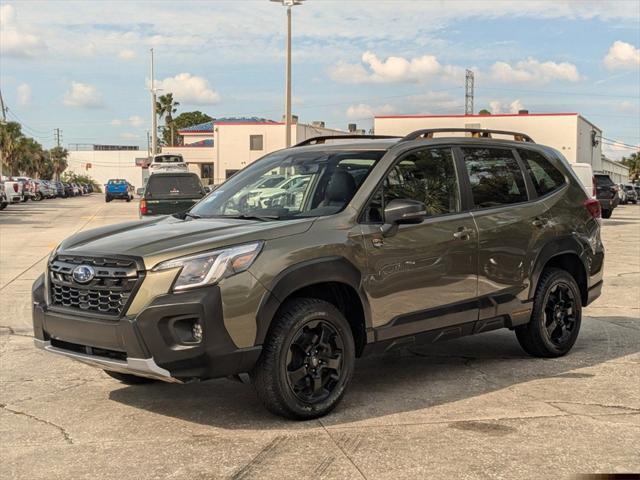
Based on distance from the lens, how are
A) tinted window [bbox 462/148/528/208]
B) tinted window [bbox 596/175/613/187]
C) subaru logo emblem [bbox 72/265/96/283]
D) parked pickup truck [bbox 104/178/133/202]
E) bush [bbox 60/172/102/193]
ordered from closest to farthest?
subaru logo emblem [bbox 72/265/96/283] < tinted window [bbox 462/148/528/208] < tinted window [bbox 596/175/613/187] < parked pickup truck [bbox 104/178/133/202] < bush [bbox 60/172/102/193]

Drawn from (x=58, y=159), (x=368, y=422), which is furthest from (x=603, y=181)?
(x=58, y=159)

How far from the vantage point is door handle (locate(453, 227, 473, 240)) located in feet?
18.4

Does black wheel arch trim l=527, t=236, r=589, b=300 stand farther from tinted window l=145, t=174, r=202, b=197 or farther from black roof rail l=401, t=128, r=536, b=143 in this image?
tinted window l=145, t=174, r=202, b=197

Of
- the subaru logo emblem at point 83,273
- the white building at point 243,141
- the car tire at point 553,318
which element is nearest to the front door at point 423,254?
the car tire at point 553,318

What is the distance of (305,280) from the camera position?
4.66 meters

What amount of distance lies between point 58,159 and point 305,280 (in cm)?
12979

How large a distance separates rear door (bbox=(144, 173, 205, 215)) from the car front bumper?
13.8 meters

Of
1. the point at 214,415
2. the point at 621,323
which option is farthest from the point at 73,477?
the point at 621,323

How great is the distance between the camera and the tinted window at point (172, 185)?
1880 cm

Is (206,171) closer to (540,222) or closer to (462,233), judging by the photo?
(540,222)

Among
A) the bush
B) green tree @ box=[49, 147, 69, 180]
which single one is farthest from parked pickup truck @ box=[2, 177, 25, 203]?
the bush

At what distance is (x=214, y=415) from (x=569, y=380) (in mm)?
2762

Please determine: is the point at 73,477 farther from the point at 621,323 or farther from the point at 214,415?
the point at 621,323

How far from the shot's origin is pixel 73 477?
3.94 meters
